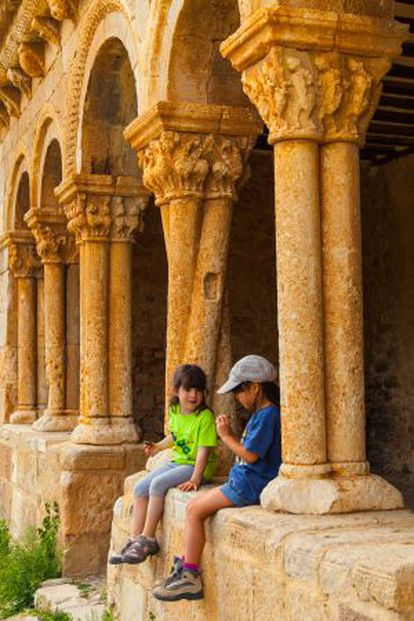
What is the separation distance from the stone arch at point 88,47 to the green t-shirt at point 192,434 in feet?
8.00

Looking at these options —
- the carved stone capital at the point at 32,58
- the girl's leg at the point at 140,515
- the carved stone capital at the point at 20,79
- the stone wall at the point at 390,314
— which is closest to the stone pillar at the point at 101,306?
the girl's leg at the point at 140,515

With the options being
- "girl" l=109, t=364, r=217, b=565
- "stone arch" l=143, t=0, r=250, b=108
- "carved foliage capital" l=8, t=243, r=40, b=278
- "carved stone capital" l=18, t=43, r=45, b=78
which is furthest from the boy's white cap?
"carved foliage capital" l=8, t=243, r=40, b=278

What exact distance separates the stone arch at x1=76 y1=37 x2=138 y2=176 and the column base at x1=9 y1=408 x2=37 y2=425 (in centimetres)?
376

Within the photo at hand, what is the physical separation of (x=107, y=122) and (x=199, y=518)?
430 cm

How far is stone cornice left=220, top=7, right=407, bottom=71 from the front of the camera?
13.5 ft

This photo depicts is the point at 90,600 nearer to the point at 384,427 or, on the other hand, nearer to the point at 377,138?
the point at 384,427

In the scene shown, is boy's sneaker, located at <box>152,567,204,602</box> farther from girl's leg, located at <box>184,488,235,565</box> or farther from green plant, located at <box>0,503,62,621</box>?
green plant, located at <box>0,503,62,621</box>

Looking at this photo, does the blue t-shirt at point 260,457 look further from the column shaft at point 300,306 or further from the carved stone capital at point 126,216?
the carved stone capital at point 126,216

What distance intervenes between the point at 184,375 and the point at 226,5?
220 centimetres

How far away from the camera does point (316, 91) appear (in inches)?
166

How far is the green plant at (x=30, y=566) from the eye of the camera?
278 inches

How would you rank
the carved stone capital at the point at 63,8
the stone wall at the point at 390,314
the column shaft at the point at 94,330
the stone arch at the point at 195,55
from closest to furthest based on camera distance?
the stone arch at the point at 195,55 < the column shaft at the point at 94,330 < the carved stone capital at the point at 63,8 < the stone wall at the point at 390,314

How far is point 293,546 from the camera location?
3604mm

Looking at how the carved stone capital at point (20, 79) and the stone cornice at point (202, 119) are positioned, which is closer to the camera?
the stone cornice at point (202, 119)
